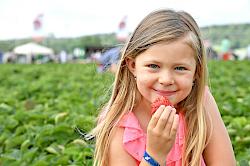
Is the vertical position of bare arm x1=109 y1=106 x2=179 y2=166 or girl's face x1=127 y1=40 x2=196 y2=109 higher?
girl's face x1=127 y1=40 x2=196 y2=109

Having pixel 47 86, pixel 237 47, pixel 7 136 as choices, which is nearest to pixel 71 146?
pixel 7 136

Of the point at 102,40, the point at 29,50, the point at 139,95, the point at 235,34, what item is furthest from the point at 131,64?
the point at 102,40

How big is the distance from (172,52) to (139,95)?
280mm

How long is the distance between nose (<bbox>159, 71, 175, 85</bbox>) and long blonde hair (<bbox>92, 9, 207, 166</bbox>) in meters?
0.11

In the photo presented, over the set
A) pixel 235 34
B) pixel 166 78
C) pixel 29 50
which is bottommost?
pixel 235 34

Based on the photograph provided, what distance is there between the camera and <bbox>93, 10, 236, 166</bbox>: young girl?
2037mm

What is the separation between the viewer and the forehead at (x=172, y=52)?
80.2 inches

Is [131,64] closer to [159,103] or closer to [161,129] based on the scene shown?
[159,103]

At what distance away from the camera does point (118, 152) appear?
A: 2.17m

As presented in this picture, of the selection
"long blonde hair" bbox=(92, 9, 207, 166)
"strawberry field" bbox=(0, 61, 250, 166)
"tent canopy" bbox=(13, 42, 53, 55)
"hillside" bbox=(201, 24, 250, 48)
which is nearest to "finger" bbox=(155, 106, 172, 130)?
"long blonde hair" bbox=(92, 9, 207, 166)

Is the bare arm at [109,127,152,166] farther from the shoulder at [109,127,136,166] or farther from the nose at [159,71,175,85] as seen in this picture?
the nose at [159,71,175,85]

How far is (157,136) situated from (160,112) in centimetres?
8

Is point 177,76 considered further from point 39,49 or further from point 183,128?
point 39,49

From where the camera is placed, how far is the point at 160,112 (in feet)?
6.17
